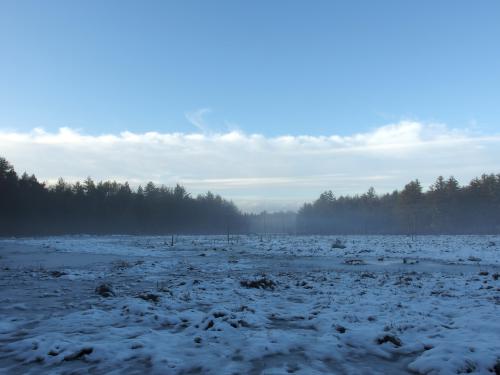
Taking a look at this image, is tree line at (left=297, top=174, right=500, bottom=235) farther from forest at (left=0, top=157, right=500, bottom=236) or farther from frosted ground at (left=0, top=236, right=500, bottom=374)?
frosted ground at (left=0, top=236, right=500, bottom=374)

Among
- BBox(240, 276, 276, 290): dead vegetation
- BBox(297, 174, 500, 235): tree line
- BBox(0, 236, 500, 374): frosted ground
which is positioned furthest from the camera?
BBox(297, 174, 500, 235): tree line

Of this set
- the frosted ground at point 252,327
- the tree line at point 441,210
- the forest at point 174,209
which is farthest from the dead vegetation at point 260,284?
the tree line at point 441,210

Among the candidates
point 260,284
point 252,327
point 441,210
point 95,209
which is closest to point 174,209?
point 95,209

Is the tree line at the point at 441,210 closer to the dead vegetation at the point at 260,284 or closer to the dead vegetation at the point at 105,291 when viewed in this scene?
the dead vegetation at the point at 260,284

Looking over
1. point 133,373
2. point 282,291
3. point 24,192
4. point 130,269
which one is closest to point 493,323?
point 282,291

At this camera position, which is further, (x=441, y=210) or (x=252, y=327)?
(x=441, y=210)

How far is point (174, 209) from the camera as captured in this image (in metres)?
109

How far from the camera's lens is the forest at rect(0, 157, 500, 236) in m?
75.6

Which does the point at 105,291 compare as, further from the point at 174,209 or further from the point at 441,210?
the point at 174,209

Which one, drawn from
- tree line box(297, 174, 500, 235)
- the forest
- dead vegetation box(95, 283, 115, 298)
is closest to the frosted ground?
dead vegetation box(95, 283, 115, 298)

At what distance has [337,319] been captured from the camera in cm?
922

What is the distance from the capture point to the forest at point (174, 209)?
75550mm

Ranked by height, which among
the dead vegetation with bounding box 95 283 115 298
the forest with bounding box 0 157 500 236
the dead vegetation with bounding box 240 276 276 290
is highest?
the forest with bounding box 0 157 500 236

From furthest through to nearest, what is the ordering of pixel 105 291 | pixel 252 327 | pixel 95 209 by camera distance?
pixel 95 209 < pixel 105 291 < pixel 252 327
